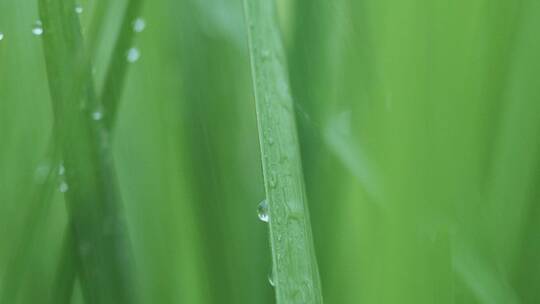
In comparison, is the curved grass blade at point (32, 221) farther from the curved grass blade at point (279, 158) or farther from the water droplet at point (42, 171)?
the curved grass blade at point (279, 158)

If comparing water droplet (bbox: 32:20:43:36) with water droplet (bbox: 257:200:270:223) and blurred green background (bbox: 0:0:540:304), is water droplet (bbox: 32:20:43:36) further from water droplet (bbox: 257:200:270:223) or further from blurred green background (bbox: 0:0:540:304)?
water droplet (bbox: 257:200:270:223)

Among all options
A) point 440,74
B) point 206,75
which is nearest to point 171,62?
point 206,75

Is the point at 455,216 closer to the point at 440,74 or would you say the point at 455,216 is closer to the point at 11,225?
the point at 440,74

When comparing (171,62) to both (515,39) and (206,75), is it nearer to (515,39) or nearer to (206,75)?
(206,75)

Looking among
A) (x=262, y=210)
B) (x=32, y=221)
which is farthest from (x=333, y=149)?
(x=32, y=221)

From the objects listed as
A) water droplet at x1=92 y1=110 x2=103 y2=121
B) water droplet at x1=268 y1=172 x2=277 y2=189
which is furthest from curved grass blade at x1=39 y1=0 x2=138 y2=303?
water droplet at x1=268 y1=172 x2=277 y2=189

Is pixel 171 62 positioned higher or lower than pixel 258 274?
higher

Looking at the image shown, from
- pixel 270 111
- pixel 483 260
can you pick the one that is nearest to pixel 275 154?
pixel 270 111
